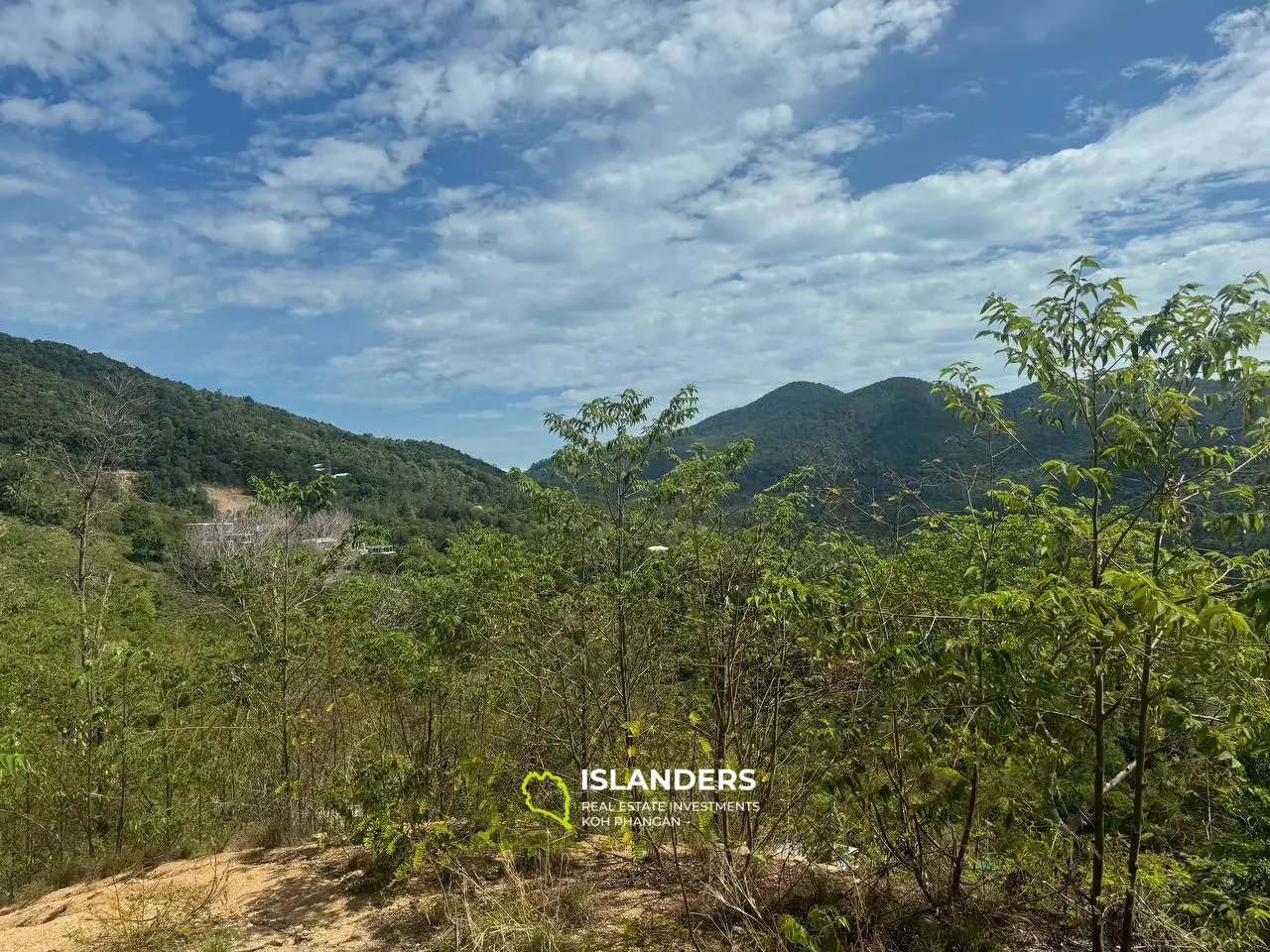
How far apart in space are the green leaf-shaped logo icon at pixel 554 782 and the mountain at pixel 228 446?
1383 inches

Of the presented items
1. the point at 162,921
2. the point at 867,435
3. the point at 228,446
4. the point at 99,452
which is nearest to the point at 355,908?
the point at 162,921

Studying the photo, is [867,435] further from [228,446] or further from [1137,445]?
[228,446]

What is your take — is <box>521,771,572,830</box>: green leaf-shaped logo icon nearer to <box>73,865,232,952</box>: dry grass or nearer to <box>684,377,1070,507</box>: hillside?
<box>73,865,232,952</box>: dry grass

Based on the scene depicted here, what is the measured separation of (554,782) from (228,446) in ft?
190

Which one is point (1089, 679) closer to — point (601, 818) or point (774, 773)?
point (774, 773)

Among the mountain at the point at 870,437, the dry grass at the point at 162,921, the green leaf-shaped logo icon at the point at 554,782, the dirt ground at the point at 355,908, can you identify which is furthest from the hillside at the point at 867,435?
the dry grass at the point at 162,921

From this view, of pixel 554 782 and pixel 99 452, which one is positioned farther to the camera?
pixel 99 452

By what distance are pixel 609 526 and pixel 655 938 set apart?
320 centimetres

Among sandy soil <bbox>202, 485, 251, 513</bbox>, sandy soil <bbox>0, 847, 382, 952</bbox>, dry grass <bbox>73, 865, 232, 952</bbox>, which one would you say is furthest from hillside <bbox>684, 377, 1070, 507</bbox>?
sandy soil <bbox>202, 485, 251, 513</bbox>

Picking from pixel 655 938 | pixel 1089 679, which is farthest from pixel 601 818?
pixel 1089 679

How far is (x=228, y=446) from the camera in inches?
2148

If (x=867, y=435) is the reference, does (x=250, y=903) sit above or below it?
below

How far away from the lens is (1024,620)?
2.86 m

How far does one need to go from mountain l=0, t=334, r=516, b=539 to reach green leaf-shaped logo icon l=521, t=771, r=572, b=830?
35125 mm
